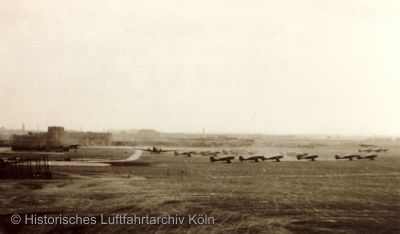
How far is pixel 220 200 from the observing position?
104ft

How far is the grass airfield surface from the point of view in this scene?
2392 centimetres

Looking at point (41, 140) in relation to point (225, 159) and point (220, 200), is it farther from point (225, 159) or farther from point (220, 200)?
point (220, 200)

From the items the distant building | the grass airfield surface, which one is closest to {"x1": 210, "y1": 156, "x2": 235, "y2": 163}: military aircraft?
the grass airfield surface

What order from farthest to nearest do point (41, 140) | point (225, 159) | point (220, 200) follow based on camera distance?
point (41, 140)
point (225, 159)
point (220, 200)

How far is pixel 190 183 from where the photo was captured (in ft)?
135

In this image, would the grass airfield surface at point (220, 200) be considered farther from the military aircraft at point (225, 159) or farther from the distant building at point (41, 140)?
the distant building at point (41, 140)

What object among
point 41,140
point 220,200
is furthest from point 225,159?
point 41,140

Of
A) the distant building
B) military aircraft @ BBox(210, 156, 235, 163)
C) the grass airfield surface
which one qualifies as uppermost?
the distant building

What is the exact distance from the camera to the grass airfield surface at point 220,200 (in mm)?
23922

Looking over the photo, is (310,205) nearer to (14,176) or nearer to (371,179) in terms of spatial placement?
(371,179)

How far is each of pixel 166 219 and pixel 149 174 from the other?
22.7 metres

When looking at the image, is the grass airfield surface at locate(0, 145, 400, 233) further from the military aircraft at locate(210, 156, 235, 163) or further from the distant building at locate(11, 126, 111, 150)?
the distant building at locate(11, 126, 111, 150)

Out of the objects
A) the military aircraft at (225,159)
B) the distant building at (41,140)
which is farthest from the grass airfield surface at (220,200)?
the distant building at (41,140)

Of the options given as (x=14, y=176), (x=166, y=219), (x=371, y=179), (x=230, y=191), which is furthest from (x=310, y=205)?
(x=14, y=176)
